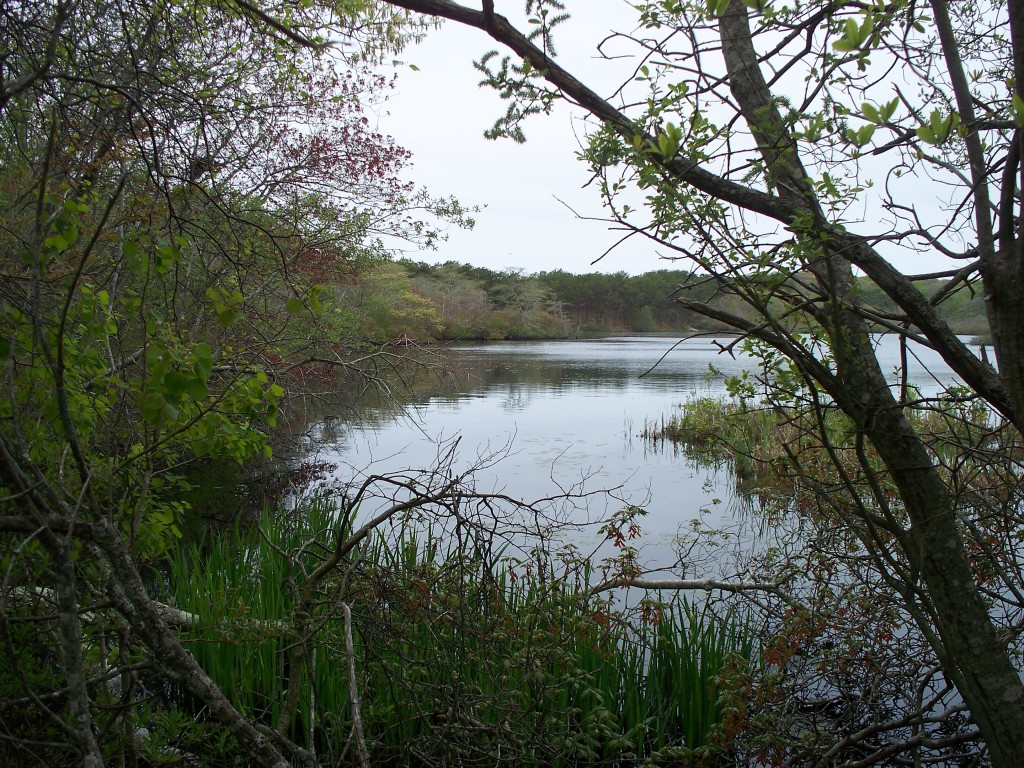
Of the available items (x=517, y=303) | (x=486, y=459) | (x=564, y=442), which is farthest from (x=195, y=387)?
(x=517, y=303)

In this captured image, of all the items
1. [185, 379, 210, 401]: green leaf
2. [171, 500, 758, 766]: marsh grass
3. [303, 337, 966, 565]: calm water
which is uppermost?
[185, 379, 210, 401]: green leaf

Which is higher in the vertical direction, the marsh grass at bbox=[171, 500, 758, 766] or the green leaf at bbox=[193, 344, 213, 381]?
the green leaf at bbox=[193, 344, 213, 381]

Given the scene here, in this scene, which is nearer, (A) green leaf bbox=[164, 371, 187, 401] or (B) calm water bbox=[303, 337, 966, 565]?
(A) green leaf bbox=[164, 371, 187, 401]

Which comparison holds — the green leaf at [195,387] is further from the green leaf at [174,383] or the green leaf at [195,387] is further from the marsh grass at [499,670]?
Answer: the marsh grass at [499,670]

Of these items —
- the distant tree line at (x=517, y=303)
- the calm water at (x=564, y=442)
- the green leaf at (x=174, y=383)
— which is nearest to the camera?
the green leaf at (x=174, y=383)

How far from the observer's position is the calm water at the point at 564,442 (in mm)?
8969

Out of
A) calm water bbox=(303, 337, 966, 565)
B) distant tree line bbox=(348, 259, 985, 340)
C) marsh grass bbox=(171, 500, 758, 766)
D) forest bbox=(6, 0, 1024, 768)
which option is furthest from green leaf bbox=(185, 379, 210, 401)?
distant tree line bbox=(348, 259, 985, 340)

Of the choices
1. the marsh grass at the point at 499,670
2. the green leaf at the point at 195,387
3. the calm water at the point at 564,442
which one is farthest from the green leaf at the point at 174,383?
the marsh grass at the point at 499,670

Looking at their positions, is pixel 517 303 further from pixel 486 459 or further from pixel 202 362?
pixel 202 362

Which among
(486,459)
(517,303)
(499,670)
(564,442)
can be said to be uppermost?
(517,303)

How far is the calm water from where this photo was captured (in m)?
8.97

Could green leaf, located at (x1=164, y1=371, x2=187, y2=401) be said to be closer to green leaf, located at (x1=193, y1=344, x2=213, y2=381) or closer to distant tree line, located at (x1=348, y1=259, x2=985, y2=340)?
green leaf, located at (x1=193, y1=344, x2=213, y2=381)

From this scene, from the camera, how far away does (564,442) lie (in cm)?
1449

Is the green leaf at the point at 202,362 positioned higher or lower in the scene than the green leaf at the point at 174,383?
higher
